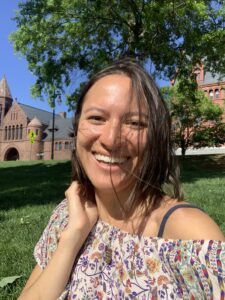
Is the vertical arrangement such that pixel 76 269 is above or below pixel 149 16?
below

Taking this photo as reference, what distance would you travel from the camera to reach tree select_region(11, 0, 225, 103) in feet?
63.0

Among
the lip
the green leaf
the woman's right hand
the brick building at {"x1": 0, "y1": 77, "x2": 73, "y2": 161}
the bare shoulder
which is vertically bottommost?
the brick building at {"x1": 0, "y1": 77, "x2": 73, "y2": 161}

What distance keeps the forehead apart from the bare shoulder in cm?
54

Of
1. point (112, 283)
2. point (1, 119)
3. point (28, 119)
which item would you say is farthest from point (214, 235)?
point (1, 119)

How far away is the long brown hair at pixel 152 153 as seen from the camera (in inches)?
69.6

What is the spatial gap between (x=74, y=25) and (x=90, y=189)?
20.6 m

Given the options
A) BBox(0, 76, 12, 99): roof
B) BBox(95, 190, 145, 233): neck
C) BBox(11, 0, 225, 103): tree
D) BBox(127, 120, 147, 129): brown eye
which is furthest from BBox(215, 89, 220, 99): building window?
BBox(127, 120, 147, 129): brown eye

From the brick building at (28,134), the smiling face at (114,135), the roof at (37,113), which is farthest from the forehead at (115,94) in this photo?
the roof at (37,113)

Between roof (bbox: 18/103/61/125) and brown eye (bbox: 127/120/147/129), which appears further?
roof (bbox: 18/103/61/125)

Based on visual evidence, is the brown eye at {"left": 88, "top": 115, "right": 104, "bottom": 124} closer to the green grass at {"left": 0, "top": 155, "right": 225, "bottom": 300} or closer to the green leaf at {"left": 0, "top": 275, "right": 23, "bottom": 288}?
the green grass at {"left": 0, "top": 155, "right": 225, "bottom": 300}

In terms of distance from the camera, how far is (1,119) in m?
88.1

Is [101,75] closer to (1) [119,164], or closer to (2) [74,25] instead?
(1) [119,164]

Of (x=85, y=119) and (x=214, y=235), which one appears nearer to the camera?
(x=214, y=235)

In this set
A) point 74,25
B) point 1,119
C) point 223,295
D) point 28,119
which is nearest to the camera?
point 223,295
